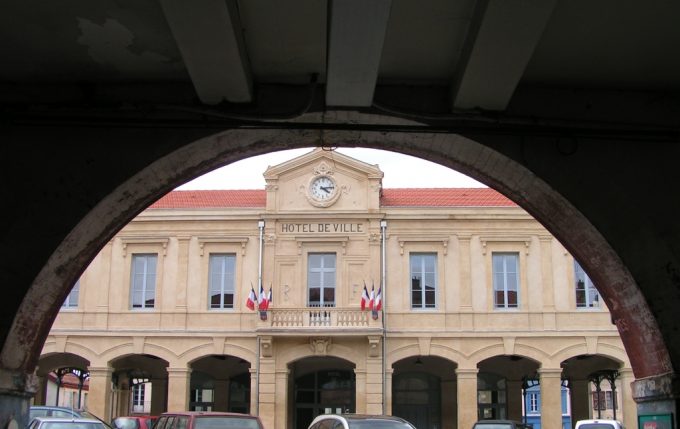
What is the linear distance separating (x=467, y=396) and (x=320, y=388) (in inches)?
221

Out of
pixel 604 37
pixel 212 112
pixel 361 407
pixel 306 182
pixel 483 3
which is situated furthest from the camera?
pixel 306 182

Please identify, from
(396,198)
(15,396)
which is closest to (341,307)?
(396,198)

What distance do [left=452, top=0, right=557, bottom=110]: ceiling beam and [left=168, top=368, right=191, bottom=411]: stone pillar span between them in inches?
945

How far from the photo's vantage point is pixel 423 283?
98.2ft

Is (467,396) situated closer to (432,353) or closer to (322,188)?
(432,353)

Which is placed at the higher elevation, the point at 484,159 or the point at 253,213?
the point at 253,213

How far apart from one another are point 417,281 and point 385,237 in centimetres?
193

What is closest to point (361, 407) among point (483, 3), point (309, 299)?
point (309, 299)

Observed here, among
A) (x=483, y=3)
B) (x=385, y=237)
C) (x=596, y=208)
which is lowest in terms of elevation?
(x=596, y=208)

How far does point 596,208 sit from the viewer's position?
7309 millimetres

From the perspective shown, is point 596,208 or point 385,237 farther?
point 385,237

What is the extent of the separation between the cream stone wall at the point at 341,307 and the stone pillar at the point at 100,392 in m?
0.06

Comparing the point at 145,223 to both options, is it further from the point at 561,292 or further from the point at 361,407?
the point at 561,292

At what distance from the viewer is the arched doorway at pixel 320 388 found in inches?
1221
